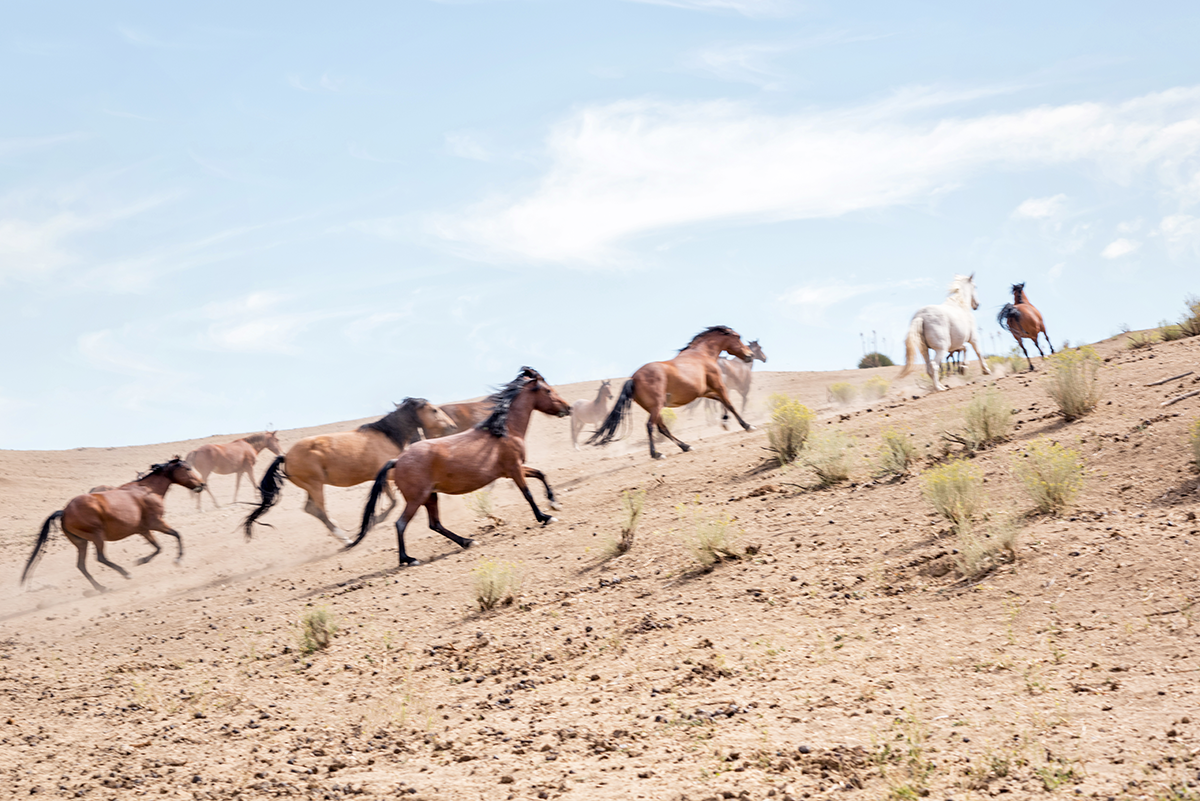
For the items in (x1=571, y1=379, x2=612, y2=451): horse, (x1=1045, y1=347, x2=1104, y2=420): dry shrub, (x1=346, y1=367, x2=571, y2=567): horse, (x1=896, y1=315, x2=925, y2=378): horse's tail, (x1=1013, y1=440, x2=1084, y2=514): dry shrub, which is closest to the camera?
(x1=1013, y1=440, x2=1084, y2=514): dry shrub

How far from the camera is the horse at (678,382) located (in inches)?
655

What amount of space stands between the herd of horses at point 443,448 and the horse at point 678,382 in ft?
0.06

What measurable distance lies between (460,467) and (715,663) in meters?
6.62

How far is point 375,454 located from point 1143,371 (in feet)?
39.2

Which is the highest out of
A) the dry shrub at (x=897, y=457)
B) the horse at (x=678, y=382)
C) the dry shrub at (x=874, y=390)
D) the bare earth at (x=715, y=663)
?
the horse at (x=678, y=382)

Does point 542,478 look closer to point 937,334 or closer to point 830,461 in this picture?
point 830,461

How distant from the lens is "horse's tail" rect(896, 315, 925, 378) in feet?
58.8

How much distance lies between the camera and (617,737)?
591 centimetres

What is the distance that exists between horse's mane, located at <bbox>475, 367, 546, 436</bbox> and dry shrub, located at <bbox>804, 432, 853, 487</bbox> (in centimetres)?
447

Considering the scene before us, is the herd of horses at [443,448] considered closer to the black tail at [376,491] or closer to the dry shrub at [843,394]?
the black tail at [376,491]

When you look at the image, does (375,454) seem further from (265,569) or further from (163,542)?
(163,542)

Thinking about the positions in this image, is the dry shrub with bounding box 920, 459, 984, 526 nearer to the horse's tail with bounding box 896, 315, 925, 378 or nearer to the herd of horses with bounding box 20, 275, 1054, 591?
the herd of horses with bounding box 20, 275, 1054, 591

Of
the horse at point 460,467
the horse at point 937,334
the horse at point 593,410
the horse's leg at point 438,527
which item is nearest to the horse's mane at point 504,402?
the horse at point 460,467

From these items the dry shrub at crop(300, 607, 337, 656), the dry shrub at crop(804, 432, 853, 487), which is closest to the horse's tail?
the dry shrub at crop(804, 432, 853, 487)
